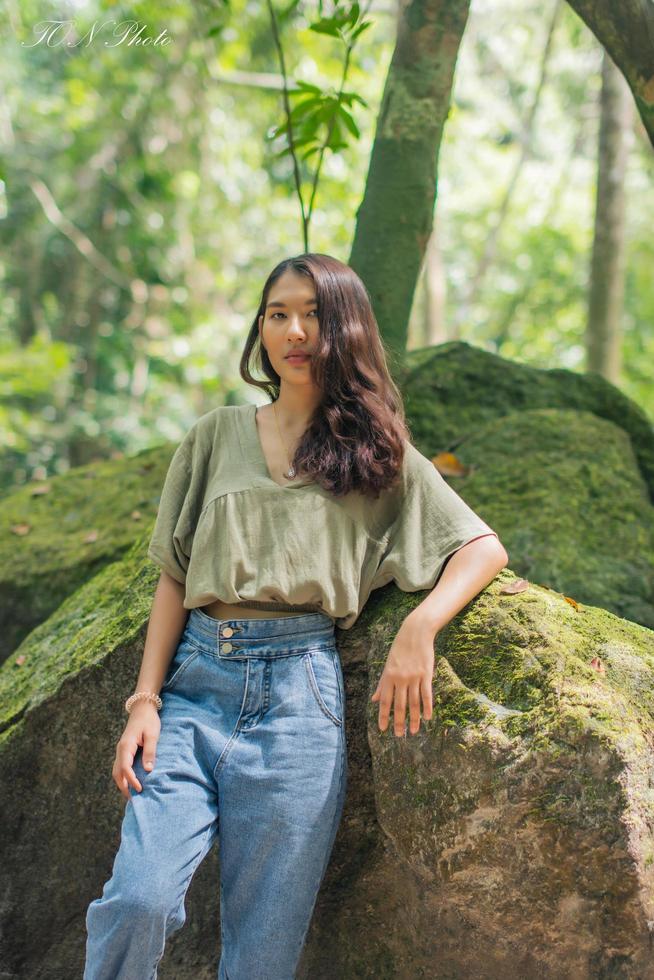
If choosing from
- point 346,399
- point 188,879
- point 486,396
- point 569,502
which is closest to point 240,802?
point 188,879

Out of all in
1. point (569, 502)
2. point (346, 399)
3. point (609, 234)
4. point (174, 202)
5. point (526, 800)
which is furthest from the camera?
point (174, 202)

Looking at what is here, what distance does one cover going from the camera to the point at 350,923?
2373 millimetres

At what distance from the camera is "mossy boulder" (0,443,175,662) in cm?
375

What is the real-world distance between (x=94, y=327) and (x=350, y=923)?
39.7 feet

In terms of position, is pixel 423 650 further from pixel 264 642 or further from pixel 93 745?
pixel 93 745

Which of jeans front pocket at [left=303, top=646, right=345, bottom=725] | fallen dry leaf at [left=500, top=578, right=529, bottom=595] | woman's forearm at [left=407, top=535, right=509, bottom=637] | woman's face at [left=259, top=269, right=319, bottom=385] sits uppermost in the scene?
woman's face at [left=259, top=269, right=319, bottom=385]

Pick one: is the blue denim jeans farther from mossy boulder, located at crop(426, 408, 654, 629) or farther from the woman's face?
mossy boulder, located at crop(426, 408, 654, 629)

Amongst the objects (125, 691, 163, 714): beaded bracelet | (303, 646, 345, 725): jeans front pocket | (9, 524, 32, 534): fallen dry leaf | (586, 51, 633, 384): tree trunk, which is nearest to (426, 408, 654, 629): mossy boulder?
(303, 646, 345, 725): jeans front pocket

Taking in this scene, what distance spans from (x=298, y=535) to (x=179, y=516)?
37 cm

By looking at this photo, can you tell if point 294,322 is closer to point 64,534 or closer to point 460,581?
point 460,581

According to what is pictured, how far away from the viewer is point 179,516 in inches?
94.3

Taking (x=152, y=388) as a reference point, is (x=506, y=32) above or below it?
above

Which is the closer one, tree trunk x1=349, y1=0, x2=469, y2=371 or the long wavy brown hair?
the long wavy brown hair

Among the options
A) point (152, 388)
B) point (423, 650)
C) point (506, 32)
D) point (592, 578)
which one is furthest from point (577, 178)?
point (423, 650)
